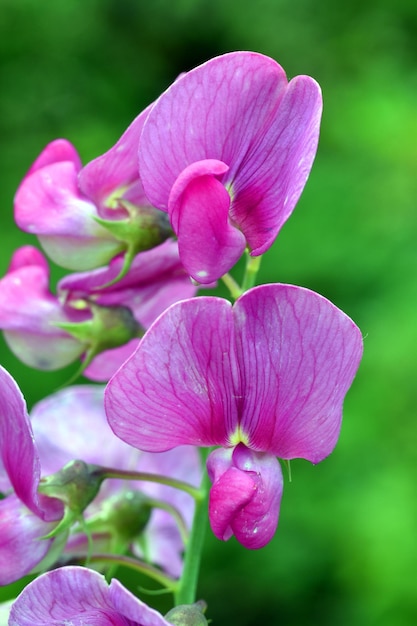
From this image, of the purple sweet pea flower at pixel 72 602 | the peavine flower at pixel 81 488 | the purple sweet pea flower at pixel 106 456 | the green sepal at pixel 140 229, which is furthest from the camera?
the purple sweet pea flower at pixel 106 456

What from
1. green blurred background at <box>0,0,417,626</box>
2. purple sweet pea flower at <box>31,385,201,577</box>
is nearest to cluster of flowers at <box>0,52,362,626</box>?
purple sweet pea flower at <box>31,385,201,577</box>

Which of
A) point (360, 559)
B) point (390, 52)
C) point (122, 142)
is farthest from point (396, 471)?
point (390, 52)

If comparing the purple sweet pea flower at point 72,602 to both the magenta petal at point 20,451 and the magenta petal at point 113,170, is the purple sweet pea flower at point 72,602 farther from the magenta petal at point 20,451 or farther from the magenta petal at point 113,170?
the magenta petal at point 113,170

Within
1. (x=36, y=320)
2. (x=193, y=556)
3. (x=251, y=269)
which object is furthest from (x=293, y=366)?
(x=36, y=320)

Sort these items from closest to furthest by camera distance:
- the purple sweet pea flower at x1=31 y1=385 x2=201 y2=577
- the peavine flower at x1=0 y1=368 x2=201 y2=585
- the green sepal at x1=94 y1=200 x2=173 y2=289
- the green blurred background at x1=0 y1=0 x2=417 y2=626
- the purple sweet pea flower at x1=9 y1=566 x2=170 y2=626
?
Answer: the purple sweet pea flower at x1=9 y1=566 x2=170 y2=626, the peavine flower at x1=0 y1=368 x2=201 y2=585, the green sepal at x1=94 y1=200 x2=173 y2=289, the purple sweet pea flower at x1=31 y1=385 x2=201 y2=577, the green blurred background at x1=0 y1=0 x2=417 y2=626

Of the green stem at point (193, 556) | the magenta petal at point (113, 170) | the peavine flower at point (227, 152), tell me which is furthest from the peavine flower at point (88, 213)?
the green stem at point (193, 556)

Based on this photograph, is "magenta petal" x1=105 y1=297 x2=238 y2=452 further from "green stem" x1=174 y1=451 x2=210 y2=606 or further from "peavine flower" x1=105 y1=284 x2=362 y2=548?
"green stem" x1=174 y1=451 x2=210 y2=606
